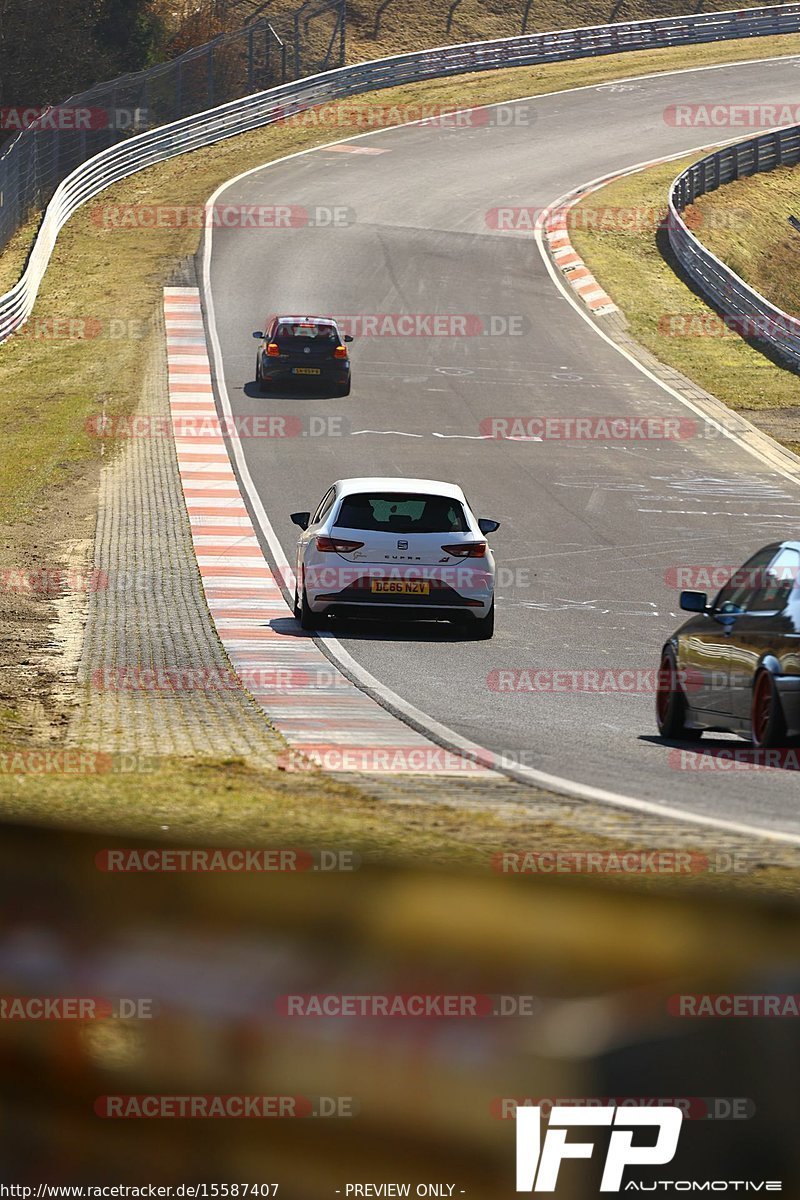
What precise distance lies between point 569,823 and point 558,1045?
346 centimetres

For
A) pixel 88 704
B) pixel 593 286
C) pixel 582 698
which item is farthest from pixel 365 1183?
pixel 593 286

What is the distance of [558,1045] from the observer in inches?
157

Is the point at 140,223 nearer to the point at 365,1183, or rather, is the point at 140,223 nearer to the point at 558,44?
the point at 558,44

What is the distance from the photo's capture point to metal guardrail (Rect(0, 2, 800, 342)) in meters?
48.0

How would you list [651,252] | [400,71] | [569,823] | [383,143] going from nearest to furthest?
[569,823]
[651,252]
[383,143]
[400,71]

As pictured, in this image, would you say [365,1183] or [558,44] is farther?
[558,44]

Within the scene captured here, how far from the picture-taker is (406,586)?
17031mm
